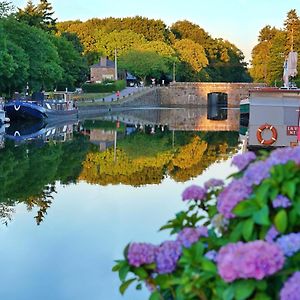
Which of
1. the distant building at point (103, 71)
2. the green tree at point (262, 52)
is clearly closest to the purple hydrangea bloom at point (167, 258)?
the distant building at point (103, 71)

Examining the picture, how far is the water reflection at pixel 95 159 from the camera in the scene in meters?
16.3

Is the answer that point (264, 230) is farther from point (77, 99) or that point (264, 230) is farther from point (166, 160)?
point (77, 99)

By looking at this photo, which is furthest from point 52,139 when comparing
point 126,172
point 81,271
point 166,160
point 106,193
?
point 81,271

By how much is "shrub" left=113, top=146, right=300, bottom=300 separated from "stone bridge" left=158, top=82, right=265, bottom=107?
80377mm

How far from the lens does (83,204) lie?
1416 cm

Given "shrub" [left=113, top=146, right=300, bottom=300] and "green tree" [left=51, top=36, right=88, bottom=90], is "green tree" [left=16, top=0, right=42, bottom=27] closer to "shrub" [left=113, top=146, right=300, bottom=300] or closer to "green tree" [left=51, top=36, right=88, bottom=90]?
"green tree" [left=51, top=36, right=88, bottom=90]

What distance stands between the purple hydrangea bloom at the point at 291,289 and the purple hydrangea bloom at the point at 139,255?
662mm

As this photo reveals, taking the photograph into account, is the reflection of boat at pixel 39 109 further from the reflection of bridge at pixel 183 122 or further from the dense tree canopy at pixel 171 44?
the dense tree canopy at pixel 171 44

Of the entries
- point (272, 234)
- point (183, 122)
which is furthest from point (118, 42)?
point (272, 234)

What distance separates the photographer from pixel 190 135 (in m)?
35.0

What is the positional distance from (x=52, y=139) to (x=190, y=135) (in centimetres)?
773

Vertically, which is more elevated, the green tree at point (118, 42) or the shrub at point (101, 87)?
the green tree at point (118, 42)

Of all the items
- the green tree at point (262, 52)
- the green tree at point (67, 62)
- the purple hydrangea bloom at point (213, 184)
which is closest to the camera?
the purple hydrangea bloom at point (213, 184)

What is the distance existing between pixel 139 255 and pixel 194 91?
82135 millimetres
